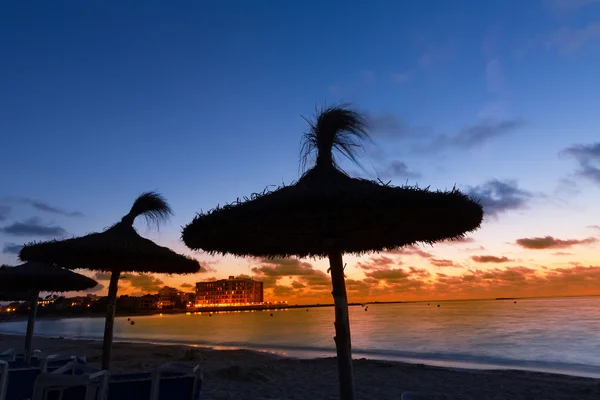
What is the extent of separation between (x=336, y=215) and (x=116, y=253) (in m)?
4.39

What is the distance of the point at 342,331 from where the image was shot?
4.07m

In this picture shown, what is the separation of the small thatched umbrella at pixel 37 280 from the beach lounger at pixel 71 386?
22.2ft

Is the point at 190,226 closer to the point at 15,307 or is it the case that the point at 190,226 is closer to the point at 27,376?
the point at 27,376

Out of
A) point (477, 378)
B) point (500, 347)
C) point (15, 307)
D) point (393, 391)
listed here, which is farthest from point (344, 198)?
point (15, 307)

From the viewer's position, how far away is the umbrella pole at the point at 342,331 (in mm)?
3975

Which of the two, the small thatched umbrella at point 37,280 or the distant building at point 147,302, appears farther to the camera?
the distant building at point 147,302

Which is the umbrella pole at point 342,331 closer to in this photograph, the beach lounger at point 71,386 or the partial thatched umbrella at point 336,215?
the partial thatched umbrella at point 336,215

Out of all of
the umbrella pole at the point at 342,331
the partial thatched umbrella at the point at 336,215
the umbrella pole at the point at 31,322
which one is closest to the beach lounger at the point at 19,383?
the partial thatched umbrella at the point at 336,215

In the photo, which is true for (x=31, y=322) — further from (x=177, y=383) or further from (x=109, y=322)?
(x=177, y=383)

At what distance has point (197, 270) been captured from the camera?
8031 mm

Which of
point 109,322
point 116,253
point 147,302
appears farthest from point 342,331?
point 147,302

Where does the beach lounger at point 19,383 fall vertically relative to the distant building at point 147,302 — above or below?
below

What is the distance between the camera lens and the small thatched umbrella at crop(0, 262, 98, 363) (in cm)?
949

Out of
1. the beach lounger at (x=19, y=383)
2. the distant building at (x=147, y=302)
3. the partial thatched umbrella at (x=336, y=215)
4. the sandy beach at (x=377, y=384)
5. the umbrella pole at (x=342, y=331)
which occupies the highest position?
the distant building at (x=147, y=302)
